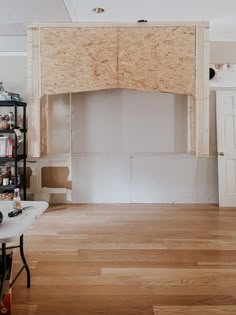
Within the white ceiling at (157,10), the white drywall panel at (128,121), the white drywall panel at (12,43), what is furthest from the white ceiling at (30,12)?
the white drywall panel at (128,121)

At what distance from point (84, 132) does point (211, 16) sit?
9.27ft

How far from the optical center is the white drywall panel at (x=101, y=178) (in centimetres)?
563

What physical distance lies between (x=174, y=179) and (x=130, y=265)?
2907 millimetres

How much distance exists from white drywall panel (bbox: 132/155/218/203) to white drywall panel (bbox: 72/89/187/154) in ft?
0.79

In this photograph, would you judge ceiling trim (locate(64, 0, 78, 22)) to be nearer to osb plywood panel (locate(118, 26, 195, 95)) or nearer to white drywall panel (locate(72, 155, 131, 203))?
osb plywood panel (locate(118, 26, 195, 95))

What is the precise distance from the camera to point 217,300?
2303 millimetres

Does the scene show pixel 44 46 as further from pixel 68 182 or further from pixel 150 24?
pixel 68 182

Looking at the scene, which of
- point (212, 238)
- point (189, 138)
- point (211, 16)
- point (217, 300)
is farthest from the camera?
point (189, 138)

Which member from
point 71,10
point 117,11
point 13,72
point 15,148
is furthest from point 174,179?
point 13,72

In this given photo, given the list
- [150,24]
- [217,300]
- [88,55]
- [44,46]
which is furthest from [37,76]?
[217,300]

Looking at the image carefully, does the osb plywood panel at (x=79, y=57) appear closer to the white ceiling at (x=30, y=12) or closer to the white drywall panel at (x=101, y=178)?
the white ceiling at (x=30, y=12)

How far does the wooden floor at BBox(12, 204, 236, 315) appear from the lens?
88.9 inches

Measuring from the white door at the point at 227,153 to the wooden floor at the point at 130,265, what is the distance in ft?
2.37

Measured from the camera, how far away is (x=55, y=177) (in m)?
5.65
